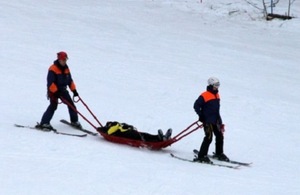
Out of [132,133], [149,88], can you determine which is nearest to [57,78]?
[132,133]

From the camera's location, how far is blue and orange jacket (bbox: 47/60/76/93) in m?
9.36

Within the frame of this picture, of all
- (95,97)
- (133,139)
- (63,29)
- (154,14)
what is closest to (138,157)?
(133,139)

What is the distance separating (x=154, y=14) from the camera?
25.3 metres

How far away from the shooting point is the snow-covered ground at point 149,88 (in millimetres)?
7762

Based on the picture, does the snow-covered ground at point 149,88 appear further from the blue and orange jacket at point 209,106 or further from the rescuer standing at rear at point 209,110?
the blue and orange jacket at point 209,106

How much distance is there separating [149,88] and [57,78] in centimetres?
488

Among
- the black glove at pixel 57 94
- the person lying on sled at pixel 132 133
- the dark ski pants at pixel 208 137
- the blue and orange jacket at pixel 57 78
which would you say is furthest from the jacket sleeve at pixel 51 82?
the dark ski pants at pixel 208 137

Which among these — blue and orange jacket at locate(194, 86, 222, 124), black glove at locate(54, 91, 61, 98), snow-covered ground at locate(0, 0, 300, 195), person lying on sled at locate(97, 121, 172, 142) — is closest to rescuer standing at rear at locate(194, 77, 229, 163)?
blue and orange jacket at locate(194, 86, 222, 124)

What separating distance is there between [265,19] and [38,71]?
14332 millimetres

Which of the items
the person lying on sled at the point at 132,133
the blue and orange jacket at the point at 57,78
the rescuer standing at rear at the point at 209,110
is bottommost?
the person lying on sled at the point at 132,133

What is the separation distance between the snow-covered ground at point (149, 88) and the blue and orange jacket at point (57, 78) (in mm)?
772

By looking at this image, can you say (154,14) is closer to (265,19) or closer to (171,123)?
(265,19)

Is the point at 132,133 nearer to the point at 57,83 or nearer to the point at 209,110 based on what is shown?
the point at 209,110

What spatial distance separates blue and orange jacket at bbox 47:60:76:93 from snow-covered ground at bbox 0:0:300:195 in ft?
2.53
